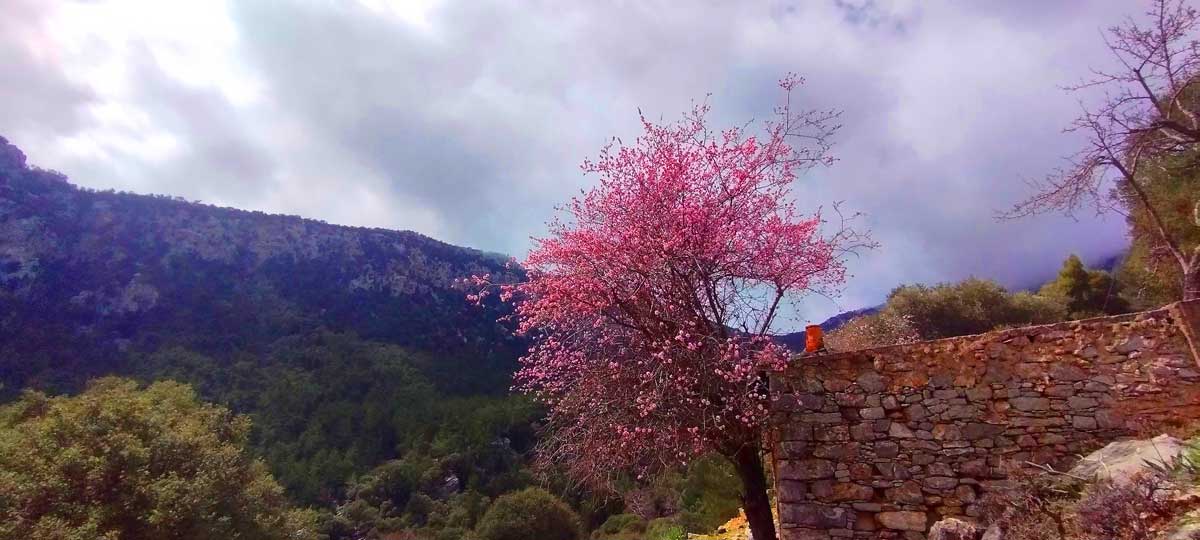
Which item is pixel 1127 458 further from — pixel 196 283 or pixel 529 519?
pixel 196 283

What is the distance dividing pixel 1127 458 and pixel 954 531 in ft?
4.72

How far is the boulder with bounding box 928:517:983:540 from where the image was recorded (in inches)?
218

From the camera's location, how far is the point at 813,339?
24.1 feet

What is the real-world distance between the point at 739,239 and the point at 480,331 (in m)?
54.1

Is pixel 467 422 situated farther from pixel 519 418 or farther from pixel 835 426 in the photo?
pixel 835 426

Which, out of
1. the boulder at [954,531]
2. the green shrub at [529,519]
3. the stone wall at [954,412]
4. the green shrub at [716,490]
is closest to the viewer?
the boulder at [954,531]

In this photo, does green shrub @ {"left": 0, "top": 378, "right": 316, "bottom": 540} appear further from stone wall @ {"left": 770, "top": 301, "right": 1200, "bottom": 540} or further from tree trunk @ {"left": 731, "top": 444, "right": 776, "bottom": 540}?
stone wall @ {"left": 770, "top": 301, "right": 1200, "bottom": 540}

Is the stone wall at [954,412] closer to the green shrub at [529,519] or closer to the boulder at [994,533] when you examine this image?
the boulder at [994,533]

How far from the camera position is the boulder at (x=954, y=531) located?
5543 mm

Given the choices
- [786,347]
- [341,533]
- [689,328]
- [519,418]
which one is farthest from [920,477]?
[519,418]

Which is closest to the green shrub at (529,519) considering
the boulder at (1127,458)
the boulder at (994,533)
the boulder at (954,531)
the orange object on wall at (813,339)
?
the orange object on wall at (813,339)

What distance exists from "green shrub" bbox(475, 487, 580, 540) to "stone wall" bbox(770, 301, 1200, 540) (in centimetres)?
2719

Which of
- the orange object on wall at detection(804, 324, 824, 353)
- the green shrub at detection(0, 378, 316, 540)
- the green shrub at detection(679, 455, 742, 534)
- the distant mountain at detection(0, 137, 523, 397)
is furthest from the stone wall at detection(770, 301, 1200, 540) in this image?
the distant mountain at detection(0, 137, 523, 397)

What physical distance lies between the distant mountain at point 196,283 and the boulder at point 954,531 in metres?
43.4
